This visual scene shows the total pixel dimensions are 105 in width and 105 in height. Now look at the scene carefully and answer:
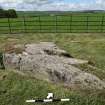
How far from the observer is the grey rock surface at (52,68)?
33.9 ft

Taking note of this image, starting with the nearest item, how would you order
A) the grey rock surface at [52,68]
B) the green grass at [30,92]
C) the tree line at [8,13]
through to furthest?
the green grass at [30,92] → the grey rock surface at [52,68] → the tree line at [8,13]

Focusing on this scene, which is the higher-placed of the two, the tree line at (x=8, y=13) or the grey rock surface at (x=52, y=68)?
the tree line at (x=8, y=13)

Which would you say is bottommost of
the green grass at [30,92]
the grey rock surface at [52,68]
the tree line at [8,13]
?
the green grass at [30,92]

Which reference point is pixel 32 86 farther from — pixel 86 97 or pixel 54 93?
pixel 86 97

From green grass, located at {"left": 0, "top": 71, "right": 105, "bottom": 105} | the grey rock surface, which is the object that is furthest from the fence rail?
green grass, located at {"left": 0, "top": 71, "right": 105, "bottom": 105}

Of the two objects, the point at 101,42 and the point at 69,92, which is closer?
the point at 69,92

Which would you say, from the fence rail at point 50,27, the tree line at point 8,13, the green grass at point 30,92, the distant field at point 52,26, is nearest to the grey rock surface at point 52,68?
the green grass at point 30,92

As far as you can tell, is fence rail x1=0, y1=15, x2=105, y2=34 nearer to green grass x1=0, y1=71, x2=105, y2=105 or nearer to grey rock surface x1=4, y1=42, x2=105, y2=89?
grey rock surface x1=4, y1=42, x2=105, y2=89

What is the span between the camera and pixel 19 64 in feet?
41.3

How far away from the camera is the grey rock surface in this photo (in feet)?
33.9

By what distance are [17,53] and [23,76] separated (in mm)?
2436

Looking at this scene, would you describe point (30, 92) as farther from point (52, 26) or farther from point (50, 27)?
point (52, 26)

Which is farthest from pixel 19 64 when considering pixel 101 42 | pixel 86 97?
pixel 101 42

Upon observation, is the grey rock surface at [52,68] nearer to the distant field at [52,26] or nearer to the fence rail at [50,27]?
the distant field at [52,26]
